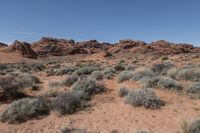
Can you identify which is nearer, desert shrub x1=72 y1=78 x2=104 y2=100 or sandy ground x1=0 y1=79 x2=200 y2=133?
sandy ground x1=0 y1=79 x2=200 y2=133

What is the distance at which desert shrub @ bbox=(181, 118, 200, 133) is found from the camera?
6.19m

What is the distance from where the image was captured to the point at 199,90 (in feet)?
34.2

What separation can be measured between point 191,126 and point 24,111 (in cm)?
574

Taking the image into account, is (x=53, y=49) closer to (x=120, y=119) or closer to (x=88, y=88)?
(x=88, y=88)

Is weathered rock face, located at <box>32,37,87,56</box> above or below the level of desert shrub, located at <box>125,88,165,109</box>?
above

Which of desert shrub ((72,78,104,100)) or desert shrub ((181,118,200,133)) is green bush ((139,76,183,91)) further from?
desert shrub ((181,118,200,133))

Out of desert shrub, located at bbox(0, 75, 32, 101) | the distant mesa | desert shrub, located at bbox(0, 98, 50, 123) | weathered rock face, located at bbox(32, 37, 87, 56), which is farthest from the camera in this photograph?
weathered rock face, located at bbox(32, 37, 87, 56)

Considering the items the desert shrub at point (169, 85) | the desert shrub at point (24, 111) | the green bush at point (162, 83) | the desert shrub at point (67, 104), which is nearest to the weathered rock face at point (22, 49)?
the green bush at point (162, 83)

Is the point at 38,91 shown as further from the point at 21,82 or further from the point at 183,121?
the point at 183,121

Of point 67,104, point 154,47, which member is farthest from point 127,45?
point 67,104

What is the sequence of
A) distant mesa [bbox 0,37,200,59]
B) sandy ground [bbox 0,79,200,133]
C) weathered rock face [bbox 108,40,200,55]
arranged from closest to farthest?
sandy ground [bbox 0,79,200,133], distant mesa [bbox 0,37,200,59], weathered rock face [bbox 108,40,200,55]

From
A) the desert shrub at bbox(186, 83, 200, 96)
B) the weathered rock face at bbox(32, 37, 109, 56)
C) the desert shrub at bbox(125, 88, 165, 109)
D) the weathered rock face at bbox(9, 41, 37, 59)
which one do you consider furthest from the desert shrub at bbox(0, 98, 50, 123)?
the weathered rock face at bbox(32, 37, 109, 56)

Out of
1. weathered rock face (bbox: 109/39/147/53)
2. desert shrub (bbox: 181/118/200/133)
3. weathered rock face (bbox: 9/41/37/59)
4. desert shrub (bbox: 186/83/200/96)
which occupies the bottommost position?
desert shrub (bbox: 181/118/200/133)

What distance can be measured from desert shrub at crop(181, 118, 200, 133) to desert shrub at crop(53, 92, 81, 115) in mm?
4085
